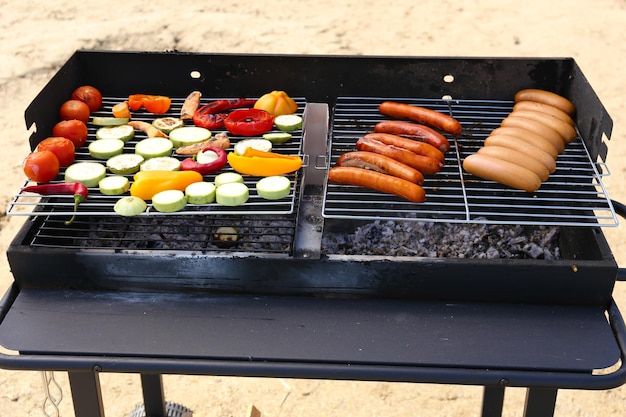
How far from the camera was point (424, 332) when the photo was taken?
8.59ft

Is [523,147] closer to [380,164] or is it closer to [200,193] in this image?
[380,164]

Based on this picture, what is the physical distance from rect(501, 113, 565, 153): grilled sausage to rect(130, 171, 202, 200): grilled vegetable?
160 centimetres

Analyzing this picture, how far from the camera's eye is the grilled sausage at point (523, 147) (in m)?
3.23

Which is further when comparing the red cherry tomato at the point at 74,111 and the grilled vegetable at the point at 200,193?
the red cherry tomato at the point at 74,111

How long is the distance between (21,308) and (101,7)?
7.88m

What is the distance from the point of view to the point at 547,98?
3670mm

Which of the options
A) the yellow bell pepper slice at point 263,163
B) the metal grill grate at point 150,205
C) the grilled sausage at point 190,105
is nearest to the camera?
the metal grill grate at point 150,205

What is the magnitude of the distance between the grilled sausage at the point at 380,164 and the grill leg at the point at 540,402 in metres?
1.00

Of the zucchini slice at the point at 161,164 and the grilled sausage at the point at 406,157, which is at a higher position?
the grilled sausage at the point at 406,157

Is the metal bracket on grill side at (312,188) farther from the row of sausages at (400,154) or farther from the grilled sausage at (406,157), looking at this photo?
the grilled sausage at (406,157)

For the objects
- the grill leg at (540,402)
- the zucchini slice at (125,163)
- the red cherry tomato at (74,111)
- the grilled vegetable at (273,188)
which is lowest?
the grill leg at (540,402)

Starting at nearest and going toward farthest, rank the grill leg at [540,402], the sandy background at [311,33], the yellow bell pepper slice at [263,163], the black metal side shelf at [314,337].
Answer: the black metal side shelf at [314,337]
the grill leg at [540,402]
the yellow bell pepper slice at [263,163]
the sandy background at [311,33]

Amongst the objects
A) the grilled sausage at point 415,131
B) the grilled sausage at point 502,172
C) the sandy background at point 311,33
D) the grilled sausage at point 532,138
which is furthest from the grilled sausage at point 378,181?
the sandy background at point 311,33

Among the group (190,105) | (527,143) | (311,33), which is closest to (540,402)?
(527,143)
